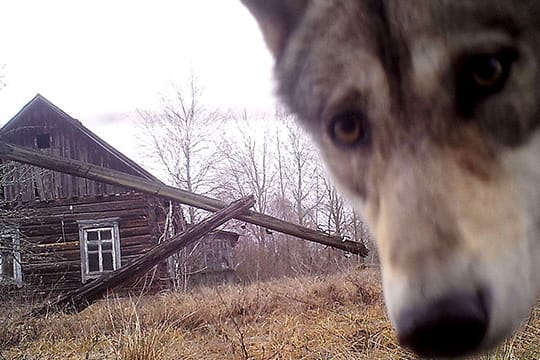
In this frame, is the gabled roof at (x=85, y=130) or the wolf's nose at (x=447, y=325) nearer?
the wolf's nose at (x=447, y=325)

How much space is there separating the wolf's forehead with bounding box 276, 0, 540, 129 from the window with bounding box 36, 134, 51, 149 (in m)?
17.3

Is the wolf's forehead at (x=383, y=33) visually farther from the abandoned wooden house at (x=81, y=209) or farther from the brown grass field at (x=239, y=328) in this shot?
the abandoned wooden house at (x=81, y=209)

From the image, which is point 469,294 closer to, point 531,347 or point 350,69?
point 350,69

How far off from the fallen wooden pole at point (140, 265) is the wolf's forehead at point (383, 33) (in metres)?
6.26

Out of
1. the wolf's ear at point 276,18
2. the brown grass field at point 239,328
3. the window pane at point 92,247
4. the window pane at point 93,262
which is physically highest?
the wolf's ear at point 276,18

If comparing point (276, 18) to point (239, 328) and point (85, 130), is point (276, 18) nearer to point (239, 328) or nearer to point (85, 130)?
point (239, 328)

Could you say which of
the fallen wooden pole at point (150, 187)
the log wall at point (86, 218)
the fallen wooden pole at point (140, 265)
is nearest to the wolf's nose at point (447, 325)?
the fallen wooden pole at point (150, 187)

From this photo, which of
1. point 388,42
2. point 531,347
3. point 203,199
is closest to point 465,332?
point 388,42

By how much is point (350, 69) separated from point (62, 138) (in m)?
17.2

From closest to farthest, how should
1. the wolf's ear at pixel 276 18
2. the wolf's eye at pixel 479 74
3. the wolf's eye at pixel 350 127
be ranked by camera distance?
the wolf's eye at pixel 479 74, the wolf's eye at pixel 350 127, the wolf's ear at pixel 276 18

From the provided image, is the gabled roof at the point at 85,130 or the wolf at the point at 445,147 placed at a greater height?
the gabled roof at the point at 85,130

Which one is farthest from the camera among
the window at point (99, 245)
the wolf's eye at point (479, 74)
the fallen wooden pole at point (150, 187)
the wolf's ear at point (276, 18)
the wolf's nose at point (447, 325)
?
the window at point (99, 245)

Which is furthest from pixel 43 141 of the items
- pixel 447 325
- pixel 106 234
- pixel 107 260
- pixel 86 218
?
pixel 447 325

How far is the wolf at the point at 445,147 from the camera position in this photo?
3.59ft
